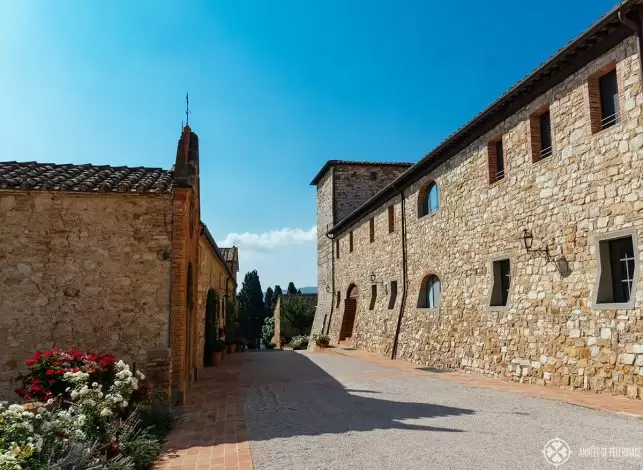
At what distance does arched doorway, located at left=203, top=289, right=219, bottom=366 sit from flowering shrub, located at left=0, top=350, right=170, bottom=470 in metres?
9.62

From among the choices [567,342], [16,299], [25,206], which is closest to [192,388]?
[16,299]

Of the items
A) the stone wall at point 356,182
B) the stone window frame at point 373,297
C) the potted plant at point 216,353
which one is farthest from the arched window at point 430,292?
the stone wall at point 356,182

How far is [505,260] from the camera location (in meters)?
12.3

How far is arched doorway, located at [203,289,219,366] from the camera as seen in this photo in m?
16.4

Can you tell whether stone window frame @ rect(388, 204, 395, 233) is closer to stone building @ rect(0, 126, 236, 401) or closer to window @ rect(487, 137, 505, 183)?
window @ rect(487, 137, 505, 183)

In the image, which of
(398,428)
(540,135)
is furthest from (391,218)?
(398,428)

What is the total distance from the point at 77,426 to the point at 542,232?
970cm

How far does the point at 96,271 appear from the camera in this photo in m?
8.67

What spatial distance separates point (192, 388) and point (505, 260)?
8.32m

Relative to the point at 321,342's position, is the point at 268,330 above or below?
below

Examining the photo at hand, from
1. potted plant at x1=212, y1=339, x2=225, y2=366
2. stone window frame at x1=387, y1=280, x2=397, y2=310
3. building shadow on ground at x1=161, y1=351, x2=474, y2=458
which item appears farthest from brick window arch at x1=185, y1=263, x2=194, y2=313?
stone window frame at x1=387, y1=280, x2=397, y2=310

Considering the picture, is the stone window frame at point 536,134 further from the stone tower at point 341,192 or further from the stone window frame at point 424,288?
the stone tower at point 341,192

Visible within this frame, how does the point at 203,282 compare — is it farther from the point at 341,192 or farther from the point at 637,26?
the point at 341,192

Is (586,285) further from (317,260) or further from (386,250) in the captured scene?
(317,260)
